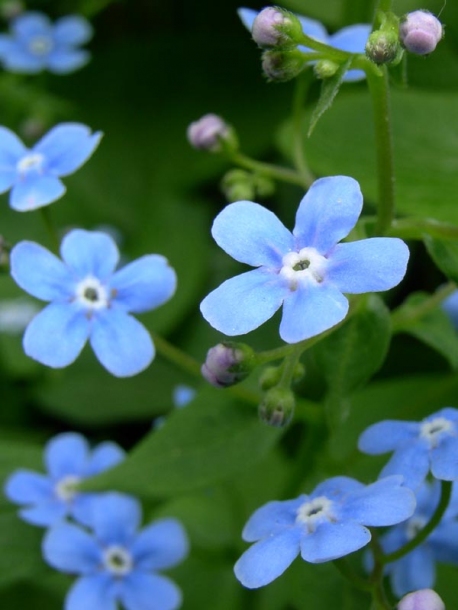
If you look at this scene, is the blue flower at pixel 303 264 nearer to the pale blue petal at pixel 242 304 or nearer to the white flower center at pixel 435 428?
the pale blue petal at pixel 242 304

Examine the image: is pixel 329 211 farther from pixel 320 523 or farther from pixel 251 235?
pixel 320 523

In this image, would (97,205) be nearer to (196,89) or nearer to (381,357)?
(196,89)

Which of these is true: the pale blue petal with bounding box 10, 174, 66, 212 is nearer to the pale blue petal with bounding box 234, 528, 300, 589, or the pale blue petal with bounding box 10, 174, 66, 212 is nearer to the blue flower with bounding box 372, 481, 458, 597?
the pale blue petal with bounding box 234, 528, 300, 589

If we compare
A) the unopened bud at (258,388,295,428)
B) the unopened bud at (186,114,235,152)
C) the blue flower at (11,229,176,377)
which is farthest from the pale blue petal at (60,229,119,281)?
the unopened bud at (258,388,295,428)

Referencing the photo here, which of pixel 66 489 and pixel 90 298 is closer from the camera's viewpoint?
pixel 90 298

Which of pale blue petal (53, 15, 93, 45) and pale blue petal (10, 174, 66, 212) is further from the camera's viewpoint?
pale blue petal (53, 15, 93, 45)

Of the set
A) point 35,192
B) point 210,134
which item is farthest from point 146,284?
point 210,134
